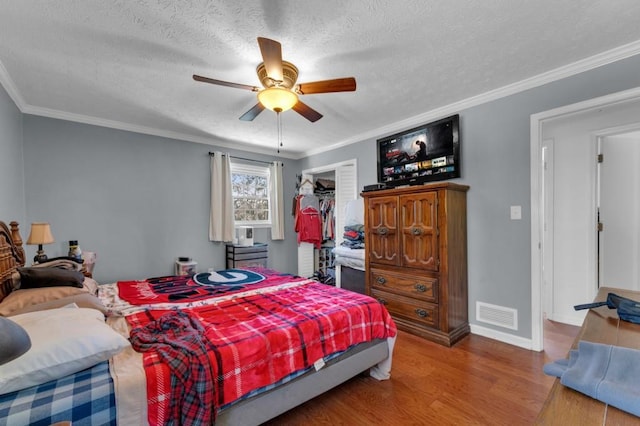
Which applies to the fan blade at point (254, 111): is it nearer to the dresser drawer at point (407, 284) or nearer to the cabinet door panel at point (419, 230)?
the cabinet door panel at point (419, 230)

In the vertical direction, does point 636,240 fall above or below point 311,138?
below

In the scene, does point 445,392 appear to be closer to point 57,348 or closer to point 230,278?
point 230,278

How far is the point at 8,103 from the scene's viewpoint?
2.55 meters

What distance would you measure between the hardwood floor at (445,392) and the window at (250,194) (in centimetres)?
315

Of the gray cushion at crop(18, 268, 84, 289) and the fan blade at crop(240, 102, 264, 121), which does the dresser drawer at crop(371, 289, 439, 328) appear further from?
the gray cushion at crop(18, 268, 84, 289)

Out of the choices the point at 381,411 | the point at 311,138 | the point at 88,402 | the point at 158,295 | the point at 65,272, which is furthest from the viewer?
the point at 311,138

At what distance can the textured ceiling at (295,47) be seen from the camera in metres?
1.64

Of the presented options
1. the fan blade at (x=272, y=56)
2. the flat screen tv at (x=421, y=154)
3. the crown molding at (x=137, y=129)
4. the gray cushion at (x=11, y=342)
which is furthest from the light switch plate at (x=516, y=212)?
the crown molding at (x=137, y=129)

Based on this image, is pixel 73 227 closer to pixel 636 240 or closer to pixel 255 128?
pixel 255 128

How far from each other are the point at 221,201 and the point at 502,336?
12.9 feet

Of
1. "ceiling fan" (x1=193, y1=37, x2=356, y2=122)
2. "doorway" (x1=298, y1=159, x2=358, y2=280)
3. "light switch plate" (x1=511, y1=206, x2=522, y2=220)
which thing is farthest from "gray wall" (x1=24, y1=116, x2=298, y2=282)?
"light switch plate" (x1=511, y1=206, x2=522, y2=220)

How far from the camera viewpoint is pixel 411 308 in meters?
Answer: 2.89

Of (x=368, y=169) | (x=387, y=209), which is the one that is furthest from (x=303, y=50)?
(x=368, y=169)

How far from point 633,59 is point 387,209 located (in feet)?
7.18
